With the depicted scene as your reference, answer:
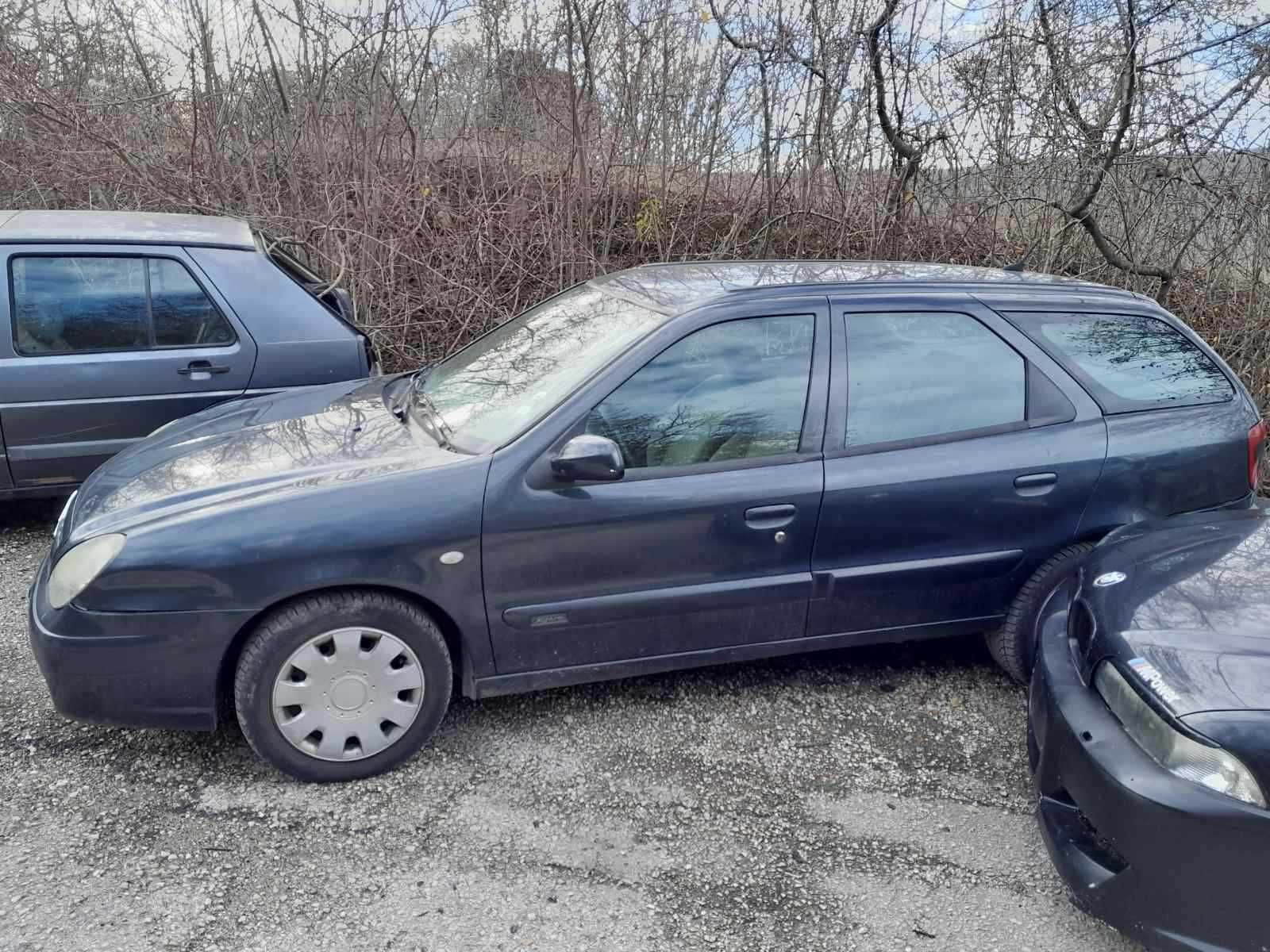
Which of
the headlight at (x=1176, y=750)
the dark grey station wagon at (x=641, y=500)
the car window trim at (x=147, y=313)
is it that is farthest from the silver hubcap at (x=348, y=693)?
the car window trim at (x=147, y=313)

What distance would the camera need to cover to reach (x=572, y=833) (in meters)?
2.72

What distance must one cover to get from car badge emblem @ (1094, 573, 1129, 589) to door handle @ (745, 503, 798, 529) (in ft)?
3.05

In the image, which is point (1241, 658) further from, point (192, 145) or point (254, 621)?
point (192, 145)

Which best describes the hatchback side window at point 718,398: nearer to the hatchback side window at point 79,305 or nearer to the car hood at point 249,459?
the car hood at point 249,459

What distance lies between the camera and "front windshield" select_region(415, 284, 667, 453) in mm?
3043

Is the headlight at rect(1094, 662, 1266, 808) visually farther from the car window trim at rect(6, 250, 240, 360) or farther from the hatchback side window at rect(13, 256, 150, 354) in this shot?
the hatchback side window at rect(13, 256, 150, 354)

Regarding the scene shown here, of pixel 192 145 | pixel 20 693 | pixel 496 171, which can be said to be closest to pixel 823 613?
pixel 20 693

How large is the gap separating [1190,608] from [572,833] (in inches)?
71.8

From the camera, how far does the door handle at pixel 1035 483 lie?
10.6 feet

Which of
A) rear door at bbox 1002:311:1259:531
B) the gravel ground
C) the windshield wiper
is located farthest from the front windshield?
rear door at bbox 1002:311:1259:531

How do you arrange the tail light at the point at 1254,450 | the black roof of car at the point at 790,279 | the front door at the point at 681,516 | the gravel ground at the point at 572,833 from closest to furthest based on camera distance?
the gravel ground at the point at 572,833, the front door at the point at 681,516, the black roof of car at the point at 790,279, the tail light at the point at 1254,450

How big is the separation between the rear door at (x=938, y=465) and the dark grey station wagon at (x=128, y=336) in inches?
116

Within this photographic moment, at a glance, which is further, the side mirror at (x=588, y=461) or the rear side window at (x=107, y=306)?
the rear side window at (x=107, y=306)

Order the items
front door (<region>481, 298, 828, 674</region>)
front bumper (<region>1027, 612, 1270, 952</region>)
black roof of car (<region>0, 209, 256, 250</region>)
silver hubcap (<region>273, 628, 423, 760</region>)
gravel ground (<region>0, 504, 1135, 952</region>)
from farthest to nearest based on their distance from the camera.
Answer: black roof of car (<region>0, 209, 256, 250</region>)
front door (<region>481, 298, 828, 674</region>)
silver hubcap (<region>273, 628, 423, 760</region>)
gravel ground (<region>0, 504, 1135, 952</region>)
front bumper (<region>1027, 612, 1270, 952</region>)
